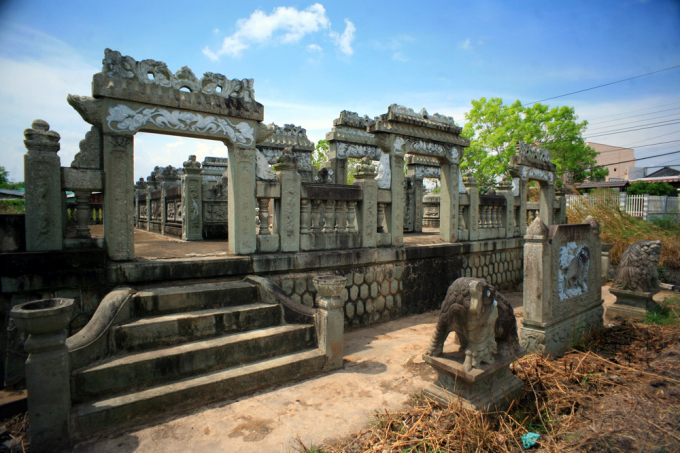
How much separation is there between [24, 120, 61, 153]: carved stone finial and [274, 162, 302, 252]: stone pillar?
2751 mm

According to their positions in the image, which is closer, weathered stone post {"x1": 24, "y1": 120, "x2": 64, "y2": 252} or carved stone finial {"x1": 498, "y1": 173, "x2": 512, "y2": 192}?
weathered stone post {"x1": 24, "y1": 120, "x2": 64, "y2": 252}

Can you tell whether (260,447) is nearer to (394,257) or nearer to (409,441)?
(409,441)

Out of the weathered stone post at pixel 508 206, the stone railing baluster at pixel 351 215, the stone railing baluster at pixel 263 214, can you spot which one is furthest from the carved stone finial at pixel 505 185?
the stone railing baluster at pixel 263 214

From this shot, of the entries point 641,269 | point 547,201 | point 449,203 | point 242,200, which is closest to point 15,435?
point 242,200

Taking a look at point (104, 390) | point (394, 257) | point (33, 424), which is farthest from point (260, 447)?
point (394, 257)

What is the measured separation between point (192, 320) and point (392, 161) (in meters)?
4.65

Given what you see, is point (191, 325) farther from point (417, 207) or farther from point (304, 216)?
point (417, 207)

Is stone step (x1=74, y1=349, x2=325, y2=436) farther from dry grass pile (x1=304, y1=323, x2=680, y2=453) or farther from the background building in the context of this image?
the background building

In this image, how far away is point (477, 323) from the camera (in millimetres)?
3340

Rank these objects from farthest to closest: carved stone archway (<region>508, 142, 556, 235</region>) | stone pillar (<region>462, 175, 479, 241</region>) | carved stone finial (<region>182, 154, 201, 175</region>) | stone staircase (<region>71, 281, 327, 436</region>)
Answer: carved stone archway (<region>508, 142, 556, 235</region>) < stone pillar (<region>462, 175, 479, 241</region>) < carved stone finial (<region>182, 154, 201, 175</region>) < stone staircase (<region>71, 281, 327, 436</region>)

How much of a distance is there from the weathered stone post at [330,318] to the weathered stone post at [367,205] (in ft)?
7.25

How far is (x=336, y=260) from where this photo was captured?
621 centimetres

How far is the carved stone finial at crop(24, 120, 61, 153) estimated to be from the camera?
13.3ft

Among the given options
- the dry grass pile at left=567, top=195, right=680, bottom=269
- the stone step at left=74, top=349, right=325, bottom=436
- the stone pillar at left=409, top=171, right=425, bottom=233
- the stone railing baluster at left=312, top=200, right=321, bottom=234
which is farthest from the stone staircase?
the dry grass pile at left=567, top=195, right=680, bottom=269
